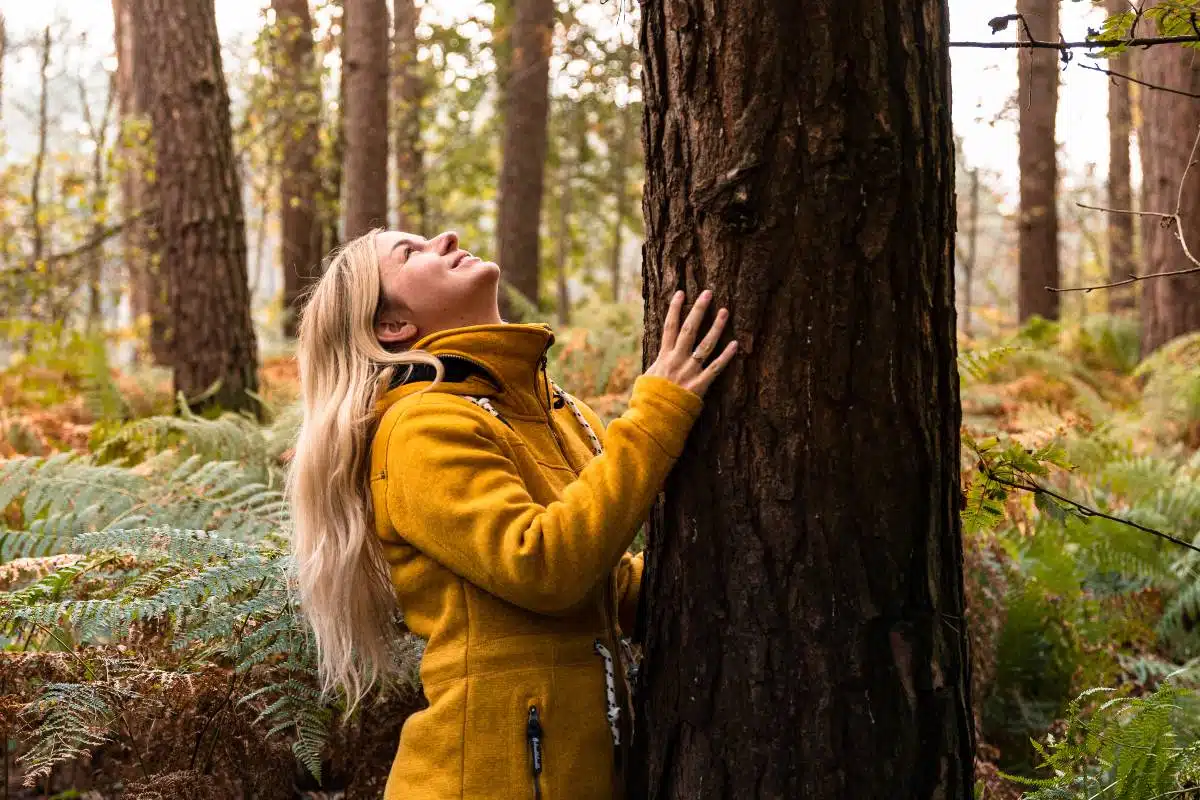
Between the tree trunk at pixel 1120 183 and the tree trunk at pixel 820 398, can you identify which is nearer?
the tree trunk at pixel 820 398

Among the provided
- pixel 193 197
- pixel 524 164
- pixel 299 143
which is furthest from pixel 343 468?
pixel 299 143

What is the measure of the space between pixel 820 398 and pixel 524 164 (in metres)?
8.02

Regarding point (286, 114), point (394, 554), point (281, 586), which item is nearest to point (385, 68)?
point (286, 114)

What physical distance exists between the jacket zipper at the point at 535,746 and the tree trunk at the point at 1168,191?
710 cm

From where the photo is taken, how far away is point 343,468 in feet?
7.38

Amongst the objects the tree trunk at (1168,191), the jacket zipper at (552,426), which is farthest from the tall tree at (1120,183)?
the jacket zipper at (552,426)

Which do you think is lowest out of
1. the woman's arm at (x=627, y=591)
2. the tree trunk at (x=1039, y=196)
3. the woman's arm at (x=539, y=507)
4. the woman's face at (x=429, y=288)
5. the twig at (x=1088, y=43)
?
the woman's arm at (x=627, y=591)

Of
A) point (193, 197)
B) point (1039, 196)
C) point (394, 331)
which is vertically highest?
point (1039, 196)

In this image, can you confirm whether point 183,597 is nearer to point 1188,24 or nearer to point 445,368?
point 445,368

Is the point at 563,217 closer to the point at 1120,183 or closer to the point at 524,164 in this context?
the point at 524,164

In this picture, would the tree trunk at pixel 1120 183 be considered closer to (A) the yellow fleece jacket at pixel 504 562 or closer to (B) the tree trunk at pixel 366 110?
(B) the tree trunk at pixel 366 110

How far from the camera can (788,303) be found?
6.14ft

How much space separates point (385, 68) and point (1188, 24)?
23.6 feet

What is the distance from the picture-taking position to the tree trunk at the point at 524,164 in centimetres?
947
